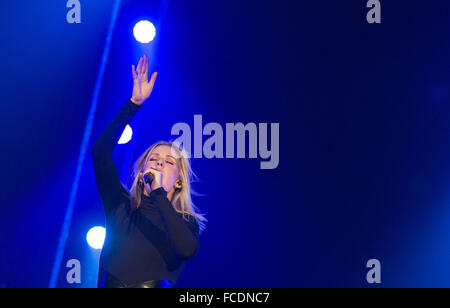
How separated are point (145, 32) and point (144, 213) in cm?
102

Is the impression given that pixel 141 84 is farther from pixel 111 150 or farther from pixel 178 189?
pixel 178 189

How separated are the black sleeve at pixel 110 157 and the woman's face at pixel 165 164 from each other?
0.15m

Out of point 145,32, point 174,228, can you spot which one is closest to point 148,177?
point 174,228

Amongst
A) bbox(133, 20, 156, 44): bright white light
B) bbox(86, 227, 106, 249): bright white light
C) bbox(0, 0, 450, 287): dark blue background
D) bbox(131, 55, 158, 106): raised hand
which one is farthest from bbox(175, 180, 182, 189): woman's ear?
bbox(133, 20, 156, 44): bright white light

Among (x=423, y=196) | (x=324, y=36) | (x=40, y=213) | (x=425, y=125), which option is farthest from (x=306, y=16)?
(x=40, y=213)

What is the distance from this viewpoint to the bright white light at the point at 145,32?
309 cm

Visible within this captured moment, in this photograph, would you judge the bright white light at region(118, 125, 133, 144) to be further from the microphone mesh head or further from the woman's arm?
the microphone mesh head

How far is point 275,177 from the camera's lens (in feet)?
10.1

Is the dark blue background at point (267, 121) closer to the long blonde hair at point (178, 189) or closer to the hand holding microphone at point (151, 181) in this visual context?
the long blonde hair at point (178, 189)

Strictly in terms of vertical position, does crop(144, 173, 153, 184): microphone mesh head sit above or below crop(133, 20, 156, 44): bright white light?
below

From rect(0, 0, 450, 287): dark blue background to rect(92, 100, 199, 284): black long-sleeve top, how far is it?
13.7 inches

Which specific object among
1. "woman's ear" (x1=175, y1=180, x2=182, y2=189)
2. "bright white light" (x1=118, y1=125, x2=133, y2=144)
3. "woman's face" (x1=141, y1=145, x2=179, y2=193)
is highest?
"bright white light" (x1=118, y1=125, x2=133, y2=144)

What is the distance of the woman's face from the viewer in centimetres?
269

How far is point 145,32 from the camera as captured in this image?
309 cm
